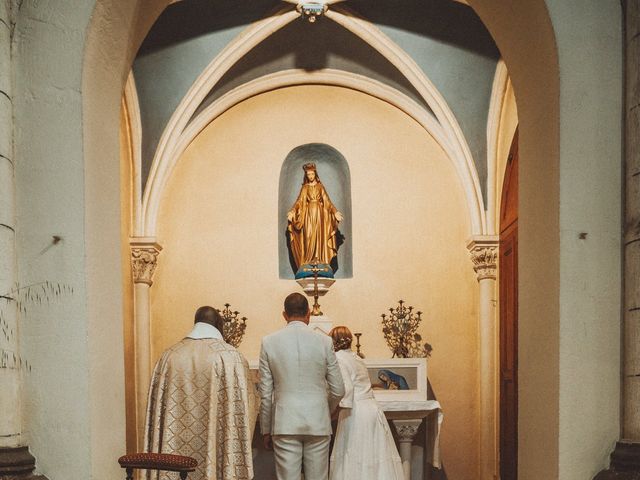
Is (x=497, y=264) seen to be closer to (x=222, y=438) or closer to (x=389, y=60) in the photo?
(x=389, y=60)

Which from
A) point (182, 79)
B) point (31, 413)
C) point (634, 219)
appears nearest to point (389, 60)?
point (182, 79)

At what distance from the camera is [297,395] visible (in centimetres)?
498

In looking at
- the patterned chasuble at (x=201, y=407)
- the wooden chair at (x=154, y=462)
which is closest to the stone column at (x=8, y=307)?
the wooden chair at (x=154, y=462)

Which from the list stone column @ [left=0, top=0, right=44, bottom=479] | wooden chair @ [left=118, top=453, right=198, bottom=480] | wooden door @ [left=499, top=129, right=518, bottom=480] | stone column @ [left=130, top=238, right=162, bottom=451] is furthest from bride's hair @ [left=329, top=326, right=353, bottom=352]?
stone column @ [left=130, top=238, right=162, bottom=451]

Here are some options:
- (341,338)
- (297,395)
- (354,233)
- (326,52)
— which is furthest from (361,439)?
(326,52)

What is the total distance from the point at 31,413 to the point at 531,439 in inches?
89.6

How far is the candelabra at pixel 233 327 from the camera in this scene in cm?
908

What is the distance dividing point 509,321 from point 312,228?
8.17ft

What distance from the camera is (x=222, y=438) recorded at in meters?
5.04

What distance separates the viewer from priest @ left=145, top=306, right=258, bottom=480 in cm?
499

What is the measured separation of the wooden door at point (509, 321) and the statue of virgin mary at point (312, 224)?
1.94 metres

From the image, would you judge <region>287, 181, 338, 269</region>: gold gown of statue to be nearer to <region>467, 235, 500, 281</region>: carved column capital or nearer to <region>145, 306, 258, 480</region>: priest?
<region>467, 235, 500, 281</region>: carved column capital

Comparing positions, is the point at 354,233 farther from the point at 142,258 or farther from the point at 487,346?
the point at 142,258

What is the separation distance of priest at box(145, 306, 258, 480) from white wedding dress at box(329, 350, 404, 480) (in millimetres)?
1416
